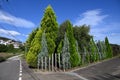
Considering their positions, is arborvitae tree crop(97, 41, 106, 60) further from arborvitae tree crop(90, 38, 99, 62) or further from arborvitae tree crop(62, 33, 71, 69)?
arborvitae tree crop(62, 33, 71, 69)

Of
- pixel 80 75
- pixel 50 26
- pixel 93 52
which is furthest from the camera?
pixel 93 52

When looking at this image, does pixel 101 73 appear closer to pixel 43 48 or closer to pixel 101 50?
pixel 43 48

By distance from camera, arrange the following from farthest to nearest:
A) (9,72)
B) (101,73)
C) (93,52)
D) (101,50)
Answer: (101,50) < (93,52) < (9,72) < (101,73)

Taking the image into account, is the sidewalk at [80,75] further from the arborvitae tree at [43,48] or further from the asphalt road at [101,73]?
the arborvitae tree at [43,48]

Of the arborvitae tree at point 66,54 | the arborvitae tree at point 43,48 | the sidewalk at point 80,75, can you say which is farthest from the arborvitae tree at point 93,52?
the sidewalk at point 80,75

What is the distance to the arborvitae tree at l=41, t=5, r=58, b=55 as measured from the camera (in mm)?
25781

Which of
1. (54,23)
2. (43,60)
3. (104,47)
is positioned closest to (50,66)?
(43,60)

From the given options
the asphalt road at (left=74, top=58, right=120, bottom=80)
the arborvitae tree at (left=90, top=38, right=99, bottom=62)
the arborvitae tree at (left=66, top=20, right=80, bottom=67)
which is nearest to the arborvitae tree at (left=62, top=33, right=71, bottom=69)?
the arborvitae tree at (left=66, top=20, right=80, bottom=67)

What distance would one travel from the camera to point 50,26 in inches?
1044

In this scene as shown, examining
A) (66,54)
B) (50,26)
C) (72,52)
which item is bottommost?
(66,54)

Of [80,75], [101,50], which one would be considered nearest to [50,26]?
[80,75]

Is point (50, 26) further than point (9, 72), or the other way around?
point (50, 26)

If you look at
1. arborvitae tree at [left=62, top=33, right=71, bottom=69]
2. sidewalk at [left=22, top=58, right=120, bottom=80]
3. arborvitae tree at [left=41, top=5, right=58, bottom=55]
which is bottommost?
sidewalk at [left=22, top=58, right=120, bottom=80]

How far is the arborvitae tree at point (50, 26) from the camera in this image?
25.8m
